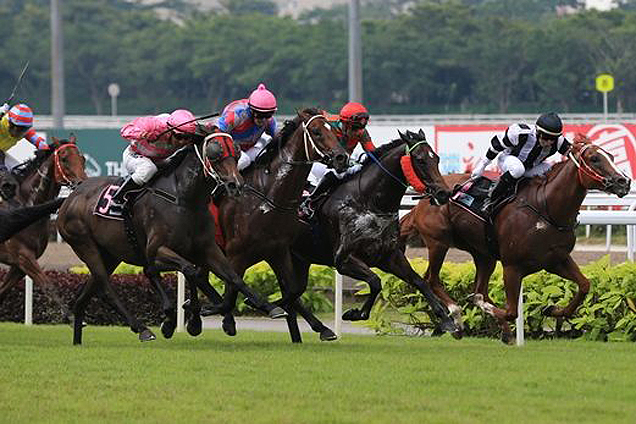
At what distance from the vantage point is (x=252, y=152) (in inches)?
422

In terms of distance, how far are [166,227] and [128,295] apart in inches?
144

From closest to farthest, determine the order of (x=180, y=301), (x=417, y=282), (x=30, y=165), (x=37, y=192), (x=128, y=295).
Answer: (x=417, y=282) < (x=37, y=192) < (x=30, y=165) < (x=180, y=301) < (x=128, y=295)

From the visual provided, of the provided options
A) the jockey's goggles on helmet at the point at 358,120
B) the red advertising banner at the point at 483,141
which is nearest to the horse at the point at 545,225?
the jockey's goggles on helmet at the point at 358,120

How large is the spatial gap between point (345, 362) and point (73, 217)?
9.29 feet

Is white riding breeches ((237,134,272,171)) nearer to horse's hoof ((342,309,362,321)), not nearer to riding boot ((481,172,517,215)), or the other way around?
horse's hoof ((342,309,362,321))

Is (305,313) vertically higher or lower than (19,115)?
lower

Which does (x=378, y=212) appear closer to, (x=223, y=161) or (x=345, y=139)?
(x=345, y=139)

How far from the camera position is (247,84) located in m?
61.1

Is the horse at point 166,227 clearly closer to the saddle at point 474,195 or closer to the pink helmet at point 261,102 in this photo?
the pink helmet at point 261,102

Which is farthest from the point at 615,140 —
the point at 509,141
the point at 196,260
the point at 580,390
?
the point at 580,390

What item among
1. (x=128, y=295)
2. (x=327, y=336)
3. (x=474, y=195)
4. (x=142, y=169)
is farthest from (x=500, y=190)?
(x=128, y=295)

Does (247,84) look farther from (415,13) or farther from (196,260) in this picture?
(196,260)

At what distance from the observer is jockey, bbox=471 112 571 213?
1045 centimetres

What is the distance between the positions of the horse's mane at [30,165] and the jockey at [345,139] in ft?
8.03
